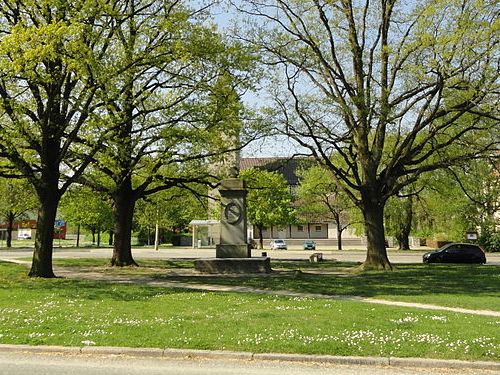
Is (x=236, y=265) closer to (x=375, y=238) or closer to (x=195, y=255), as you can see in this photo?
(x=375, y=238)

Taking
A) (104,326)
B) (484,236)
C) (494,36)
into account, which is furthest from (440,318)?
(484,236)

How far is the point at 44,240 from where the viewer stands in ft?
59.4

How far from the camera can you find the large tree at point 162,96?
696 inches

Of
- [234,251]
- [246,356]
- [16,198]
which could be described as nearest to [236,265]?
[234,251]

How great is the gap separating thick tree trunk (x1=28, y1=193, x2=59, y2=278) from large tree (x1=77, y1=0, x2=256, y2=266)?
2428mm

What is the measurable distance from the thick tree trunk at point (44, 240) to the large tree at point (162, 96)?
2428 mm

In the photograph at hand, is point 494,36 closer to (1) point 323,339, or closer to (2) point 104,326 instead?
(1) point 323,339

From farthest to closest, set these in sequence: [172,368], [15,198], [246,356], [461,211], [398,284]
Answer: [461,211] < [15,198] < [398,284] < [246,356] < [172,368]

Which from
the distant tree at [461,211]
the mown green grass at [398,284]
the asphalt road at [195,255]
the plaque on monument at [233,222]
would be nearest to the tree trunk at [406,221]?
the distant tree at [461,211]

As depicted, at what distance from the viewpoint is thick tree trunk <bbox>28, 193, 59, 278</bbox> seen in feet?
59.2

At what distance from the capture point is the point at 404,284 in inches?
687

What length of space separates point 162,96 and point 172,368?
18.8m

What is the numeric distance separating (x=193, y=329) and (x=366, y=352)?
309cm

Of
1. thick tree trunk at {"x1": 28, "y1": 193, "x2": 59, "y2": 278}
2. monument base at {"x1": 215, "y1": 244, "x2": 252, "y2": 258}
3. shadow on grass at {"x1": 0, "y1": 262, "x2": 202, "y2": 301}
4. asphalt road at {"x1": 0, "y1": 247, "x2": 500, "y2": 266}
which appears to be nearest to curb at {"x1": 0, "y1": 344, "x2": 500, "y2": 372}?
shadow on grass at {"x1": 0, "y1": 262, "x2": 202, "y2": 301}
